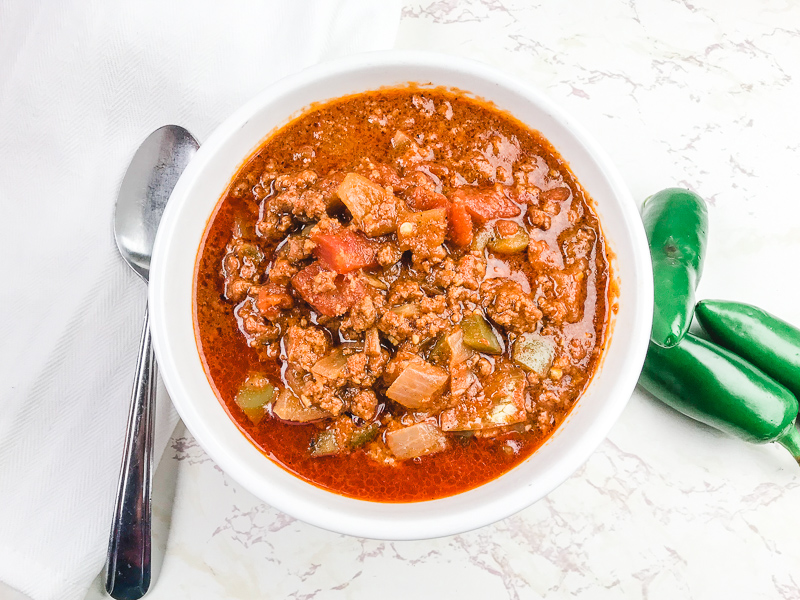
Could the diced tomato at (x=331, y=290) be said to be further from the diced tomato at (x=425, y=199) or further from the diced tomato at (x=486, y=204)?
the diced tomato at (x=486, y=204)

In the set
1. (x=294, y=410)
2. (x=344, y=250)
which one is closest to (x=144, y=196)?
(x=344, y=250)

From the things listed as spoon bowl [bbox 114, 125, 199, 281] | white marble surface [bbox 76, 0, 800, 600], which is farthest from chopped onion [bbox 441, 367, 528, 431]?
spoon bowl [bbox 114, 125, 199, 281]

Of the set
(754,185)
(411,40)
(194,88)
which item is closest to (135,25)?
(194,88)

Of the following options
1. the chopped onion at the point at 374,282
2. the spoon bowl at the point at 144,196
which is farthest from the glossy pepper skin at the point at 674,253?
the spoon bowl at the point at 144,196

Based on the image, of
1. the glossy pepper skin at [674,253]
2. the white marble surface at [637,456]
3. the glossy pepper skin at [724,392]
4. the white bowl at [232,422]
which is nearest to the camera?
the white bowl at [232,422]

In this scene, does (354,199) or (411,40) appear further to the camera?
Result: (411,40)

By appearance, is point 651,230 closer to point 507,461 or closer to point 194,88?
point 507,461

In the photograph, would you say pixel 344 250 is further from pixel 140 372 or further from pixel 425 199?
pixel 140 372
